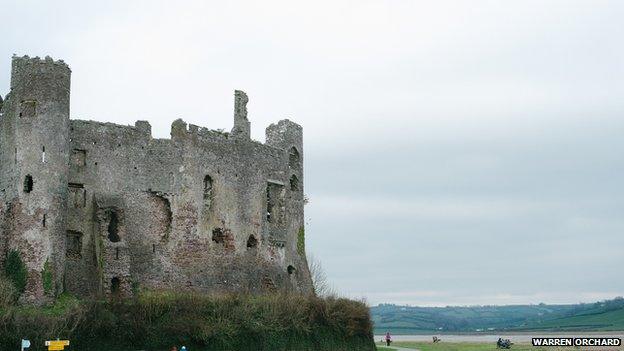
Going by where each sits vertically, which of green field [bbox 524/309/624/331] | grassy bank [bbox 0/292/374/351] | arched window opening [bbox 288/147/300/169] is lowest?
green field [bbox 524/309/624/331]

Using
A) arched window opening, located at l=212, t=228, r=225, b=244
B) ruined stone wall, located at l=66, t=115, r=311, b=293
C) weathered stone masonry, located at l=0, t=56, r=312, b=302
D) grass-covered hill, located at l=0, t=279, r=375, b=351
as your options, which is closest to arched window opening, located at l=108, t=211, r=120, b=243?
weathered stone masonry, located at l=0, t=56, r=312, b=302

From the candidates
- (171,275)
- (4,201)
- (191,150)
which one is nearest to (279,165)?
(191,150)

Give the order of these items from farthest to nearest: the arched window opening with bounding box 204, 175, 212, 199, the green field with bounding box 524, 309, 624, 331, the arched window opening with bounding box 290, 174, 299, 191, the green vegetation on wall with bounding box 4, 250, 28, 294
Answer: the green field with bounding box 524, 309, 624, 331 < the arched window opening with bounding box 290, 174, 299, 191 < the arched window opening with bounding box 204, 175, 212, 199 < the green vegetation on wall with bounding box 4, 250, 28, 294

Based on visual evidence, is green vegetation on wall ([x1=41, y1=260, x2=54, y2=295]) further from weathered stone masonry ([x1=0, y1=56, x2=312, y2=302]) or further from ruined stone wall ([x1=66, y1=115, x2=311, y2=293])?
ruined stone wall ([x1=66, y1=115, x2=311, y2=293])

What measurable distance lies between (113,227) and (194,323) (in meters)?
8.34

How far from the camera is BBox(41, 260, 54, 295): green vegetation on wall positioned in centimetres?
3656

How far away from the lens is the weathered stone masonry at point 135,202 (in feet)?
124

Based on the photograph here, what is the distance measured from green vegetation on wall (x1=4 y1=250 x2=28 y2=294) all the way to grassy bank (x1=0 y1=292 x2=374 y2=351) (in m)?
1.28

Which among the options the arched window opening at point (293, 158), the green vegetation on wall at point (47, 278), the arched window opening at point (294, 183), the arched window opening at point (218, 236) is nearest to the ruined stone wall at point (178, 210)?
the arched window opening at point (218, 236)

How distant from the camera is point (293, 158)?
52.4 meters

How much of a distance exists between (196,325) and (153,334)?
74.2 inches

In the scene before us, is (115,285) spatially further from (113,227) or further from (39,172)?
(39,172)

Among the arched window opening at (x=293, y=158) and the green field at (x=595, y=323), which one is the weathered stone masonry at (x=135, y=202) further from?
the green field at (x=595, y=323)

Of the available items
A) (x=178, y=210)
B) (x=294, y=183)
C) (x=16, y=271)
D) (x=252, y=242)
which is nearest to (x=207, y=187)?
(x=178, y=210)
